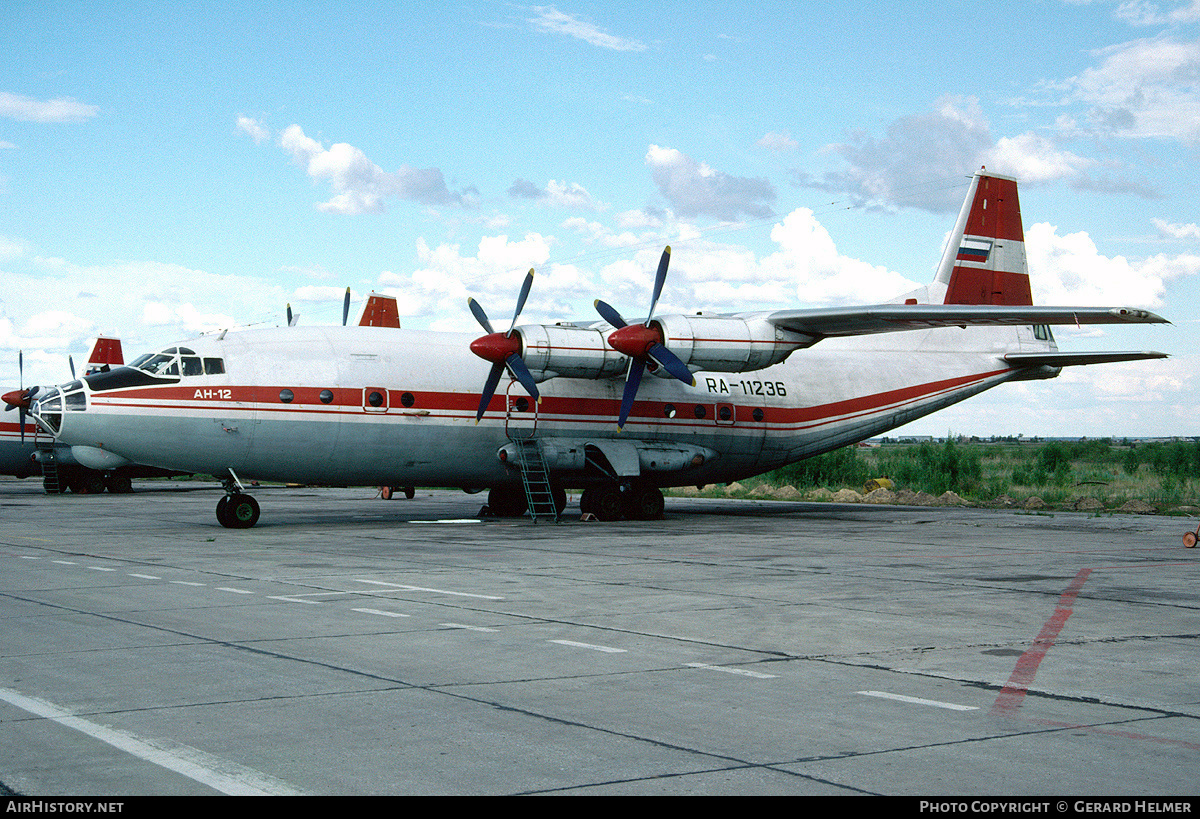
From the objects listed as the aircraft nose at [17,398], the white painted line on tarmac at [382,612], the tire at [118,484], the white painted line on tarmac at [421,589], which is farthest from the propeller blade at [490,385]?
the tire at [118,484]

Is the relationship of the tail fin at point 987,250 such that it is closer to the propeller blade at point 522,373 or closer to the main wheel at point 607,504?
the main wheel at point 607,504

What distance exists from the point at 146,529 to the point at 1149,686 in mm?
21743

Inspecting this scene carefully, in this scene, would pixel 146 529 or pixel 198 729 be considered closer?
pixel 198 729

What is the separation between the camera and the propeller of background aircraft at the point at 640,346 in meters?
24.4

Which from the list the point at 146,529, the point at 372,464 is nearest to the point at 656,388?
the point at 372,464

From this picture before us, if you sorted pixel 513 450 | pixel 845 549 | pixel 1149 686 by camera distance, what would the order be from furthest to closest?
pixel 513 450
pixel 845 549
pixel 1149 686

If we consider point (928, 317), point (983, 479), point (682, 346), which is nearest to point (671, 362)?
point (682, 346)

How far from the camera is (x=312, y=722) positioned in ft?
22.4

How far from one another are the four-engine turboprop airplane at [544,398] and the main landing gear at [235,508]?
45 mm

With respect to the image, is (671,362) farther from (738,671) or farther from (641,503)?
(738,671)

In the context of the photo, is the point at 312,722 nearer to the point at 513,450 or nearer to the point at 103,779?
the point at 103,779

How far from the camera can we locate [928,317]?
2383cm

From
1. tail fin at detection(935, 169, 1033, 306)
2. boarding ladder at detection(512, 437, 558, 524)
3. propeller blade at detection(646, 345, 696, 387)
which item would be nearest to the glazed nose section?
boarding ladder at detection(512, 437, 558, 524)

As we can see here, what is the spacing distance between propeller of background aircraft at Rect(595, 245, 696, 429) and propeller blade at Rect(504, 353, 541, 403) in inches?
82.8
